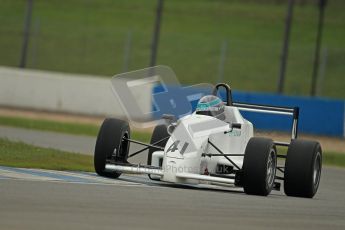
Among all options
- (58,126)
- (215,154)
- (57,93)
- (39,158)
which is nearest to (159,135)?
(215,154)

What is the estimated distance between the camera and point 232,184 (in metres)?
14.3

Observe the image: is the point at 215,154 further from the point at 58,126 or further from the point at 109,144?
the point at 58,126

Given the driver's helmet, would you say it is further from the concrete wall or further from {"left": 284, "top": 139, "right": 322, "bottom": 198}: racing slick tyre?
the concrete wall

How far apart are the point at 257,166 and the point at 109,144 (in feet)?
7.06

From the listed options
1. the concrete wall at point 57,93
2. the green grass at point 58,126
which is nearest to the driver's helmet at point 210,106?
the green grass at point 58,126

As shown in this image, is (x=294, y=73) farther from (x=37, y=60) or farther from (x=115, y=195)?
(x=115, y=195)

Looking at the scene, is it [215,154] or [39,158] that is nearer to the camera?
[215,154]

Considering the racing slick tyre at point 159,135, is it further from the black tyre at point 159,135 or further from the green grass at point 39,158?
the green grass at point 39,158

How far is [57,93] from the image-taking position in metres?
33.2

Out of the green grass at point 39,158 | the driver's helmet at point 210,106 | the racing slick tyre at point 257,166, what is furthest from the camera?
the green grass at point 39,158

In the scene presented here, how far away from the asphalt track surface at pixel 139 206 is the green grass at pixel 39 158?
101 centimetres

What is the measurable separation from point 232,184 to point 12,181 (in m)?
2.77

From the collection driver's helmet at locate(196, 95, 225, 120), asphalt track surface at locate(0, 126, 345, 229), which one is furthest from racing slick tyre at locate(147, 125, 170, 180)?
driver's helmet at locate(196, 95, 225, 120)

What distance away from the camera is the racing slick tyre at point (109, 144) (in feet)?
49.6
